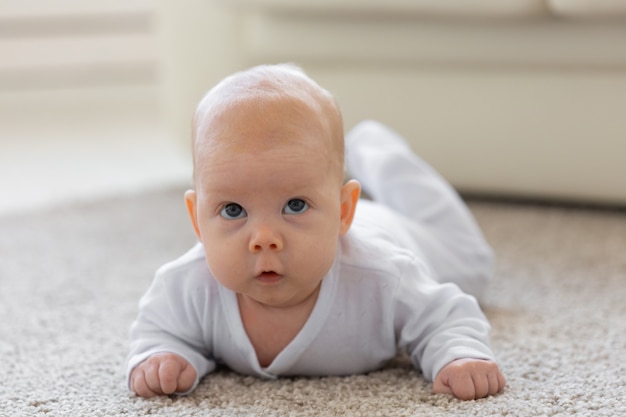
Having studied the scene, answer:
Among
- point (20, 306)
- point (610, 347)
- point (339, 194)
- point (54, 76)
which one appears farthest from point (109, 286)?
point (54, 76)

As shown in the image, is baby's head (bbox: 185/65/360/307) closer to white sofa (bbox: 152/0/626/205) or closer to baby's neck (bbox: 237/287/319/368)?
baby's neck (bbox: 237/287/319/368)

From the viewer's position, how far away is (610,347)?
0.95 m

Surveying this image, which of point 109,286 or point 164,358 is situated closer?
point 164,358

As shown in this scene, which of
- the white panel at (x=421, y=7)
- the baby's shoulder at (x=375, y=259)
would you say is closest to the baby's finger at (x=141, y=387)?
the baby's shoulder at (x=375, y=259)

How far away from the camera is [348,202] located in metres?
0.87

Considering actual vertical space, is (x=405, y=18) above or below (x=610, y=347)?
above

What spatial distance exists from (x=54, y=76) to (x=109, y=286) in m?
1.79

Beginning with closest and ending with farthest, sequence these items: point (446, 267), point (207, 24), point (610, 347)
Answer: point (610, 347) → point (446, 267) → point (207, 24)

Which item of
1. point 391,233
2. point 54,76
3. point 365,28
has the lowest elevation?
point 54,76

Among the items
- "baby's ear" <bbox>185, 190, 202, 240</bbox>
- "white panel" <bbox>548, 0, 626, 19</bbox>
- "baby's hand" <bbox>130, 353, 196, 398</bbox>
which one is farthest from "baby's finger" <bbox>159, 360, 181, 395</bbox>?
"white panel" <bbox>548, 0, 626, 19</bbox>

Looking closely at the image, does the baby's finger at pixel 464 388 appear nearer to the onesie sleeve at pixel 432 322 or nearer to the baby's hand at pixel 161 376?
the onesie sleeve at pixel 432 322

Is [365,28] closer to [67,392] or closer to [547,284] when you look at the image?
[547,284]

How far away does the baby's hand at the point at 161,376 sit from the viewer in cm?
85

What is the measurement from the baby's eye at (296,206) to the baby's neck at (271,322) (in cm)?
11
